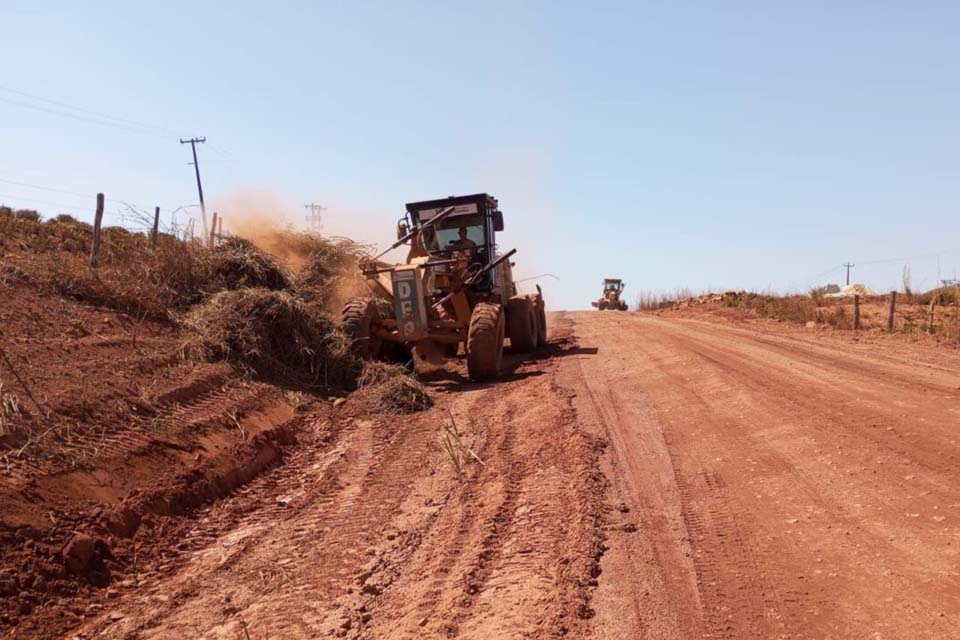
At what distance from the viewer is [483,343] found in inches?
484

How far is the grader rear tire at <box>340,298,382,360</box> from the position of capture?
12.7 m

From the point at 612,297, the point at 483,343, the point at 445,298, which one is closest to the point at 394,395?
the point at 483,343

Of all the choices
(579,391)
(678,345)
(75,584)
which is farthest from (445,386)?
(75,584)

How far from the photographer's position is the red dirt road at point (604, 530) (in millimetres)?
4148

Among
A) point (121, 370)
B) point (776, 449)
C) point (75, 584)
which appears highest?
point (121, 370)

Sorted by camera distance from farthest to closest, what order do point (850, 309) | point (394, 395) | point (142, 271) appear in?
point (850, 309)
point (142, 271)
point (394, 395)

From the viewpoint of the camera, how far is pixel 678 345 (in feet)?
48.1

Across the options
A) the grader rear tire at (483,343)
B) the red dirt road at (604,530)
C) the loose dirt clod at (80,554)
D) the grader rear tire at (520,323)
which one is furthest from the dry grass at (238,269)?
the loose dirt clod at (80,554)

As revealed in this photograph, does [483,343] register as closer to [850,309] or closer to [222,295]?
[222,295]

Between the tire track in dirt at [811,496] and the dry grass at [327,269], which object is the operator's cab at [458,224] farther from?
the tire track in dirt at [811,496]

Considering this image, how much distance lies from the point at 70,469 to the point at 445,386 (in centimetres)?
680

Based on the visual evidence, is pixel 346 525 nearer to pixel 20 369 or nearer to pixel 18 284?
pixel 20 369

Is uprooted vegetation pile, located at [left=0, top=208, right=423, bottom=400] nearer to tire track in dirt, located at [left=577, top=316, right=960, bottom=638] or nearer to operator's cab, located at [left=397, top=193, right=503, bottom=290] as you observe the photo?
operator's cab, located at [left=397, top=193, right=503, bottom=290]

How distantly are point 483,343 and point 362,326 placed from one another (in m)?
2.01
